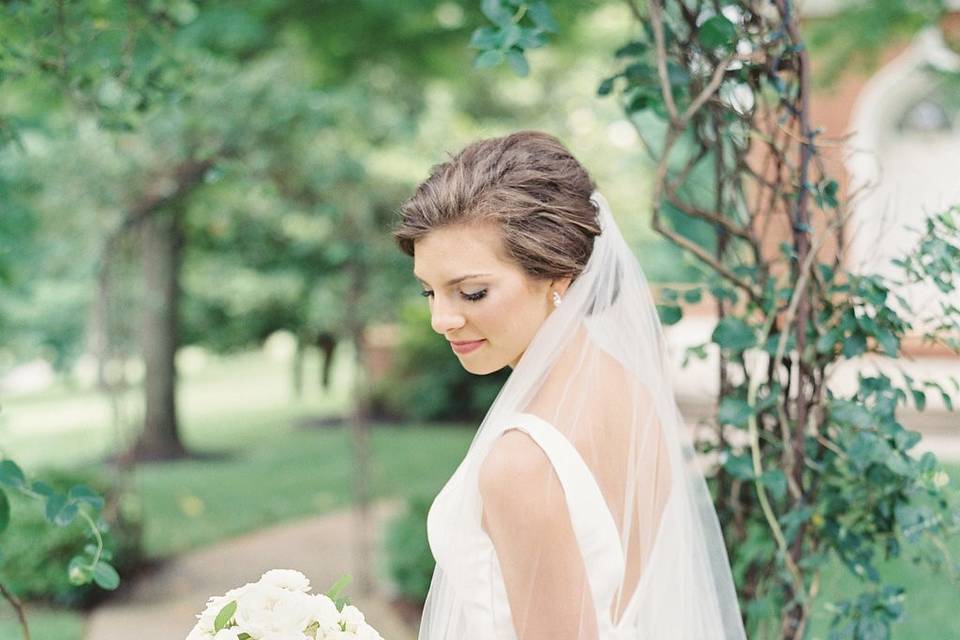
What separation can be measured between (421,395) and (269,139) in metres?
7.93

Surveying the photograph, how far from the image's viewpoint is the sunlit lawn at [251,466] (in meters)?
5.88

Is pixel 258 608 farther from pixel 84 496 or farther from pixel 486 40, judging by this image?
pixel 486 40

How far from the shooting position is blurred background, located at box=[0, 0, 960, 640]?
457 centimetres

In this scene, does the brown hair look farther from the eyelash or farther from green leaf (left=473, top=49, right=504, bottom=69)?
green leaf (left=473, top=49, right=504, bottom=69)

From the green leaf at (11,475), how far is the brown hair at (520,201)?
109 cm

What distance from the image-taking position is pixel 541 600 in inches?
70.4

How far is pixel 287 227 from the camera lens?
27.8 ft

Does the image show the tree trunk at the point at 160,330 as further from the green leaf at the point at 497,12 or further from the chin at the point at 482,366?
the chin at the point at 482,366

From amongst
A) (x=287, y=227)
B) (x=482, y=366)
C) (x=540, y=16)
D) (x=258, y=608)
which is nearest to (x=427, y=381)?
(x=287, y=227)

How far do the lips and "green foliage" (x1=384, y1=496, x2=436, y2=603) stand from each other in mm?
4359

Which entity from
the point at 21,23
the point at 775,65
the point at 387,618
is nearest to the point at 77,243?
the point at 387,618

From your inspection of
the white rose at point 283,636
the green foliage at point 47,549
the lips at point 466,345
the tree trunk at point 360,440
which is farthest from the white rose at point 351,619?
the tree trunk at point 360,440

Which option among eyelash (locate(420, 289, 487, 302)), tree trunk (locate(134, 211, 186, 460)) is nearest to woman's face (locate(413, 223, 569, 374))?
eyelash (locate(420, 289, 487, 302))

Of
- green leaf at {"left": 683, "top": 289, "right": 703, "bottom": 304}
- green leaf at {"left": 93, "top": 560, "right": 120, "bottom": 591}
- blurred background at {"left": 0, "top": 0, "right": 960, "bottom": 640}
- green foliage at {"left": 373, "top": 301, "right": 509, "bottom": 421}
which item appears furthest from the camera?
green foliage at {"left": 373, "top": 301, "right": 509, "bottom": 421}
